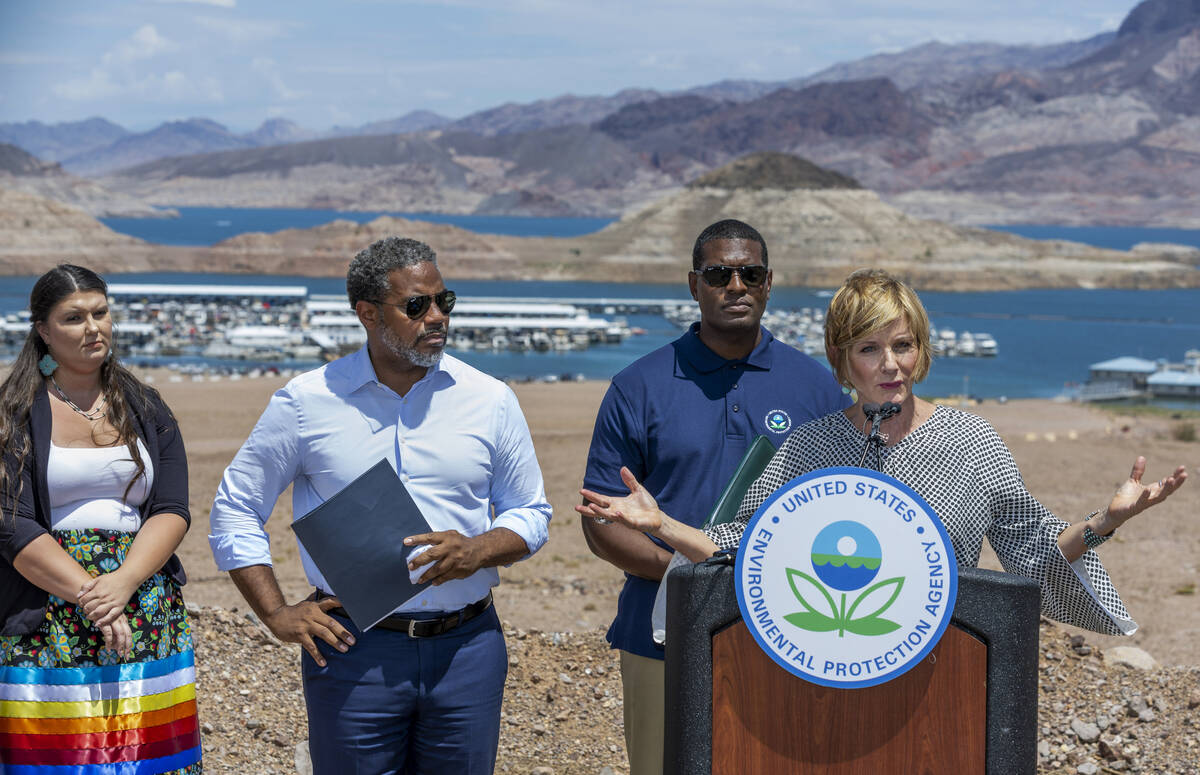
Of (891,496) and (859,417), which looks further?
(859,417)

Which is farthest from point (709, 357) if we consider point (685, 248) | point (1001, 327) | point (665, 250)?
point (685, 248)

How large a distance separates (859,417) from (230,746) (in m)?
4.00

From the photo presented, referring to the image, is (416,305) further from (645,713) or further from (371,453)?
(645,713)

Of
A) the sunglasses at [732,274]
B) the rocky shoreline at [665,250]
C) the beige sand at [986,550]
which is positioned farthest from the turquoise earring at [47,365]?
the rocky shoreline at [665,250]

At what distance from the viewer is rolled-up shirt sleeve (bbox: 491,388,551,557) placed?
383 centimetres

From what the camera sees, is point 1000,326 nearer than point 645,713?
No

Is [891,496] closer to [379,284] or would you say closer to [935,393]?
[379,284]

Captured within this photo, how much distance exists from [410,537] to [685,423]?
985 mm

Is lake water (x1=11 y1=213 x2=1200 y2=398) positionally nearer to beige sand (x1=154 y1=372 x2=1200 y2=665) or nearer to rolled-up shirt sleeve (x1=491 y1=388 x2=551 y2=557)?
beige sand (x1=154 y1=372 x2=1200 y2=665)

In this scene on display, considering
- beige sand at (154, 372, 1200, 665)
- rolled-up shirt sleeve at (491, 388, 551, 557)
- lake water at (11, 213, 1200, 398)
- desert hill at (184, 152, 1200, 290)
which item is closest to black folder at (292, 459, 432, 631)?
rolled-up shirt sleeve at (491, 388, 551, 557)

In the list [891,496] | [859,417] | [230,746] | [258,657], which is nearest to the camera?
[891,496]

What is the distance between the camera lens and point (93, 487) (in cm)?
377

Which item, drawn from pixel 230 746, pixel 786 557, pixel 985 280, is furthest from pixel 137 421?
pixel 985 280

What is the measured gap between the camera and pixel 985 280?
504ft
